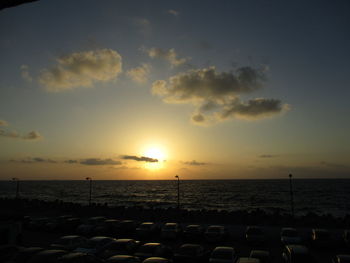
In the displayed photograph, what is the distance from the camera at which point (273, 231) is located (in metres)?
24.8

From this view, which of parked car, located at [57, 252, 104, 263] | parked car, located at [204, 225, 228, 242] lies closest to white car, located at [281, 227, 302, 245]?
parked car, located at [204, 225, 228, 242]

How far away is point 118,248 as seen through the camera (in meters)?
16.7

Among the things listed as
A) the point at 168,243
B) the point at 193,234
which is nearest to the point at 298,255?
the point at 193,234

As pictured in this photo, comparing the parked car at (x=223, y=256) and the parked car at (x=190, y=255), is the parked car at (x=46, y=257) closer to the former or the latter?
the parked car at (x=190, y=255)

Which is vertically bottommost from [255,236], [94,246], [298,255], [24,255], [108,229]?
[108,229]

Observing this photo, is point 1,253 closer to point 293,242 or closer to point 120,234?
point 120,234

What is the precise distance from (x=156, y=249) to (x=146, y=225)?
7.77 meters

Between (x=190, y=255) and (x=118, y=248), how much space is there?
14.0ft

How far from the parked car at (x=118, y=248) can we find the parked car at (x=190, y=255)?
9.92 feet

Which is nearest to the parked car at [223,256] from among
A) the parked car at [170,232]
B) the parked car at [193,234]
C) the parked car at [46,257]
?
the parked car at [193,234]

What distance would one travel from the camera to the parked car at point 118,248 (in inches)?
636

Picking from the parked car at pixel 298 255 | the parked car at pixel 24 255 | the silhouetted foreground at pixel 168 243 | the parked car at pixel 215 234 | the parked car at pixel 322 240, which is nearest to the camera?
the parked car at pixel 24 255

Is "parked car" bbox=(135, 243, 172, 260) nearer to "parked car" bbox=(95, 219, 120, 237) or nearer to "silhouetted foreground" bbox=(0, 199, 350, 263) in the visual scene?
"silhouetted foreground" bbox=(0, 199, 350, 263)

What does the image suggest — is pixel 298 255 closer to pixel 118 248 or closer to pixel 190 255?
pixel 190 255
